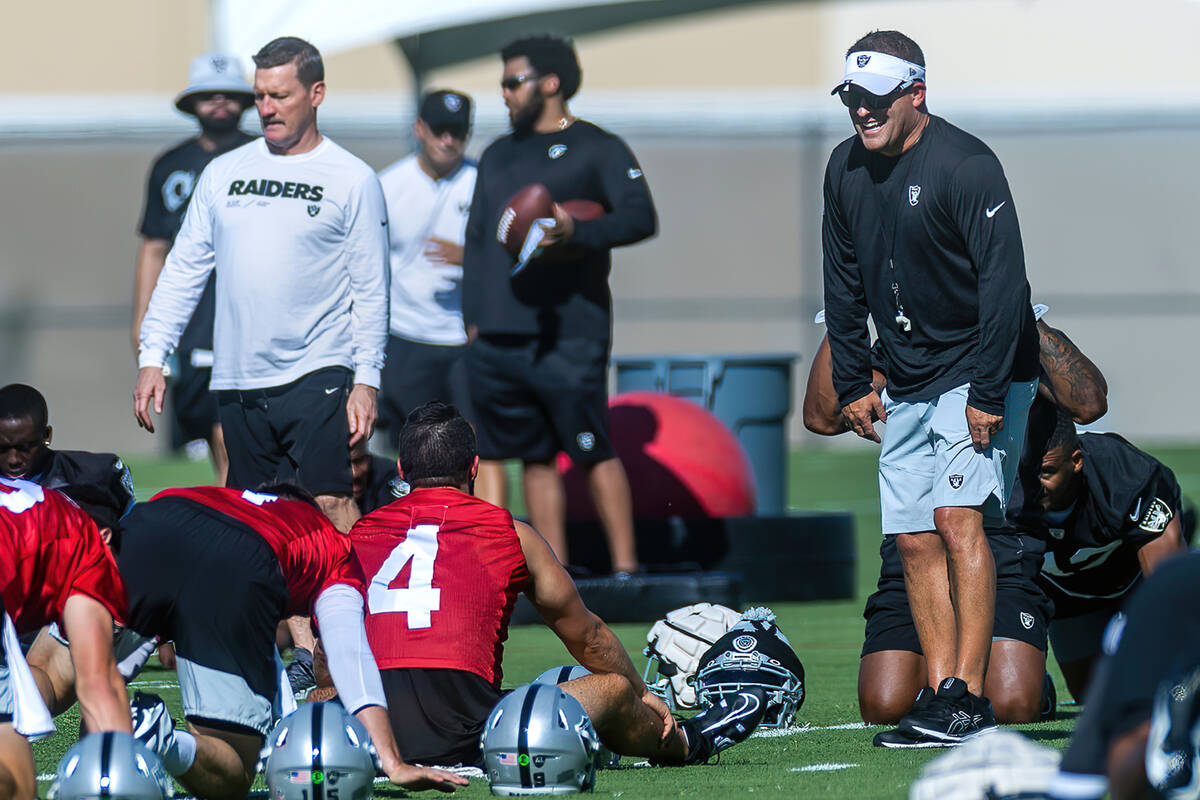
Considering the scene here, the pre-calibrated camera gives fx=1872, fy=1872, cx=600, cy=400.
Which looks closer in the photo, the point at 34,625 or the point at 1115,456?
the point at 34,625

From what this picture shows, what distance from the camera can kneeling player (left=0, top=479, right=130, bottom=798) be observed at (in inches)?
166

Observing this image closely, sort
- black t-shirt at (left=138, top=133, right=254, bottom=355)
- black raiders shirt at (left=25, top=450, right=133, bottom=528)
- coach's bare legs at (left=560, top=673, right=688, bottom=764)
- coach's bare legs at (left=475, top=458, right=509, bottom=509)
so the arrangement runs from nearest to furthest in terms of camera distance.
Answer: coach's bare legs at (left=560, top=673, right=688, bottom=764), black raiders shirt at (left=25, top=450, right=133, bottom=528), black t-shirt at (left=138, top=133, right=254, bottom=355), coach's bare legs at (left=475, top=458, right=509, bottom=509)

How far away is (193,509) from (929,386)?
246cm

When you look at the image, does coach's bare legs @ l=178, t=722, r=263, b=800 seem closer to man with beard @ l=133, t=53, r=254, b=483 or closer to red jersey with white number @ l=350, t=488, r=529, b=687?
red jersey with white number @ l=350, t=488, r=529, b=687

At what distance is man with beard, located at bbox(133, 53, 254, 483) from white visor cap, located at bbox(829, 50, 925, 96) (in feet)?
13.2

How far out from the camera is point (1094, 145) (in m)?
26.5

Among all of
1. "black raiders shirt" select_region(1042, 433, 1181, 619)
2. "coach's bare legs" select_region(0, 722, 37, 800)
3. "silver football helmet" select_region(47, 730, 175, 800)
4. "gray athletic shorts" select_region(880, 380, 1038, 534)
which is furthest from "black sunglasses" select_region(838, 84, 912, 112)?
"coach's bare legs" select_region(0, 722, 37, 800)

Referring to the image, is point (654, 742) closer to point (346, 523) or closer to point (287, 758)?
point (287, 758)

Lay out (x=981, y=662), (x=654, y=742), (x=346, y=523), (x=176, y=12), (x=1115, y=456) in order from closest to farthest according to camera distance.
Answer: (x=654, y=742) < (x=981, y=662) < (x=1115, y=456) < (x=346, y=523) < (x=176, y=12)

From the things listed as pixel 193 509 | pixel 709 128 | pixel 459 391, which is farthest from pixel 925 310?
pixel 709 128

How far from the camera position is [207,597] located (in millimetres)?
4922

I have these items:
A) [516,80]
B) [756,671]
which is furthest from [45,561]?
[516,80]

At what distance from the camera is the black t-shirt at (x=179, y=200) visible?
919 centimetres

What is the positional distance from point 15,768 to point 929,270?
3244 millimetres
